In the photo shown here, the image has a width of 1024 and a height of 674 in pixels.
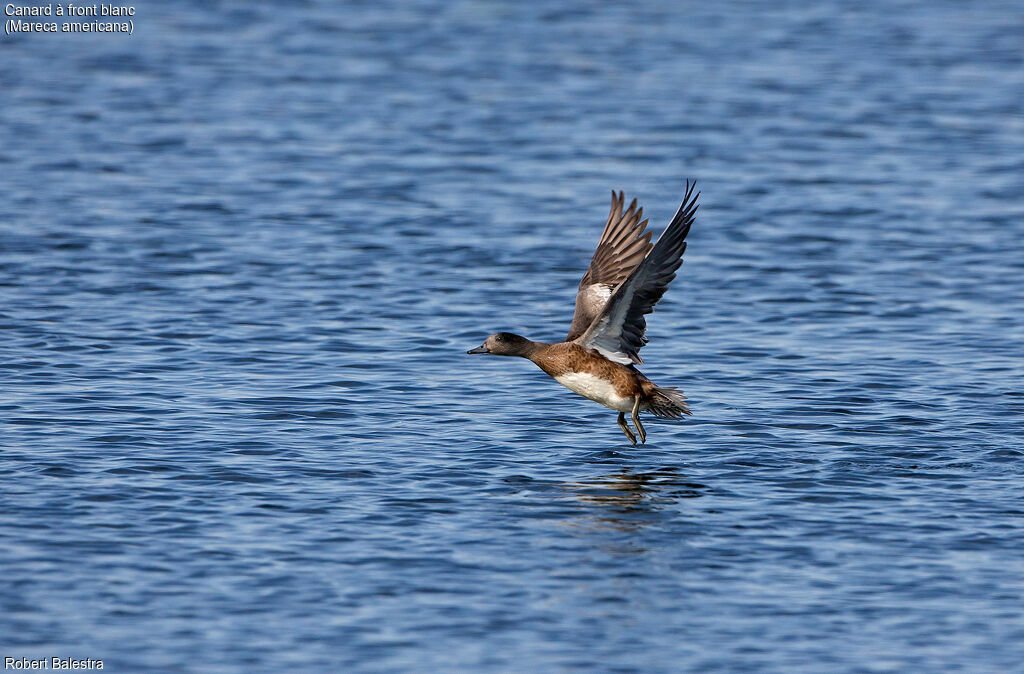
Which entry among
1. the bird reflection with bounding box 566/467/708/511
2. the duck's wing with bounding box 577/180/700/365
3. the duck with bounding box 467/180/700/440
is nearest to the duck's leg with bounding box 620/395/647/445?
the duck with bounding box 467/180/700/440

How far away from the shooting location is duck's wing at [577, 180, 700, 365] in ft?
35.8

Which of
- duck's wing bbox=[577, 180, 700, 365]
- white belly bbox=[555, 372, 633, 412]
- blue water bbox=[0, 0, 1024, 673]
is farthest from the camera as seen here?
white belly bbox=[555, 372, 633, 412]

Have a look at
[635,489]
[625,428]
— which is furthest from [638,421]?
[635,489]

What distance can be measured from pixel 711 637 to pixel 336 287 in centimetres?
905

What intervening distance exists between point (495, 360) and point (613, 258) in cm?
262

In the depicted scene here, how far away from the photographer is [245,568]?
924cm

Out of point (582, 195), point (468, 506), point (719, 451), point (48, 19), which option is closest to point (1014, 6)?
point (582, 195)

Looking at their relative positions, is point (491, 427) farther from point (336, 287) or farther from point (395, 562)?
point (336, 287)

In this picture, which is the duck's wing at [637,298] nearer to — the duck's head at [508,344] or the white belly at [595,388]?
the white belly at [595,388]

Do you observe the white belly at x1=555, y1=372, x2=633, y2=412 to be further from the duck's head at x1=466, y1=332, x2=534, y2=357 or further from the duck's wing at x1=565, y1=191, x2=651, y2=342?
the duck's wing at x1=565, y1=191, x2=651, y2=342

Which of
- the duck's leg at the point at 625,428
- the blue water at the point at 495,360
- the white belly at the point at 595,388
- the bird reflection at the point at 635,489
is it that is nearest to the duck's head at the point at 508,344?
the white belly at the point at 595,388

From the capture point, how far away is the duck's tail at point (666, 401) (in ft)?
38.4

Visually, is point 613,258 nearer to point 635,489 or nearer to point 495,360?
point 635,489

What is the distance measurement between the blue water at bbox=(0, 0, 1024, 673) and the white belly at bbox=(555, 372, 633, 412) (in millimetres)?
464
